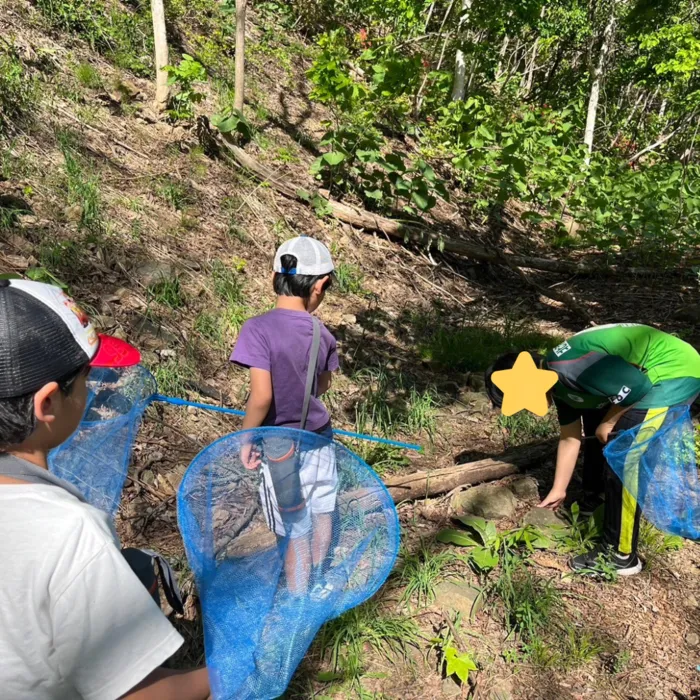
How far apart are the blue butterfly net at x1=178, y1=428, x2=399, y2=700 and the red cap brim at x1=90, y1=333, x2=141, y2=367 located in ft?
1.13

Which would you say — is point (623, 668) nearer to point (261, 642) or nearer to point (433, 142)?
point (261, 642)

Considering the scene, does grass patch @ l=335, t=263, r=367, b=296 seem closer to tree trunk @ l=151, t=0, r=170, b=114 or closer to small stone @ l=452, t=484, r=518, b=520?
tree trunk @ l=151, t=0, r=170, b=114

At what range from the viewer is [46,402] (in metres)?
1.05

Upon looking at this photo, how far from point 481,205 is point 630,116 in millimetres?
14666

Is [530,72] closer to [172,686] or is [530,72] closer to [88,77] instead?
[88,77]

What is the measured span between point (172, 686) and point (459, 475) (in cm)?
249

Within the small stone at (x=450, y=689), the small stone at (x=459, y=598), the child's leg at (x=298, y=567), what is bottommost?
the small stone at (x=450, y=689)

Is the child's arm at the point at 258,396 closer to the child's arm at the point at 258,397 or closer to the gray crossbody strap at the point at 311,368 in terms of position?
the child's arm at the point at 258,397

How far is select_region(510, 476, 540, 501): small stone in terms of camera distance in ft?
11.2

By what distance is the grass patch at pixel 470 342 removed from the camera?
5098mm

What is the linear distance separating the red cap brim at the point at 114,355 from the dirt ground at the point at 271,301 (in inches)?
45.0

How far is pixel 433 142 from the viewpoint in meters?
9.65

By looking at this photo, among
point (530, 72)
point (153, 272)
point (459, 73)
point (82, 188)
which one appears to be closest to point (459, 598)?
point (153, 272)

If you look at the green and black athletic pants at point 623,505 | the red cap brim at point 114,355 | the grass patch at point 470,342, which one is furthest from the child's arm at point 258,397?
the grass patch at point 470,342
